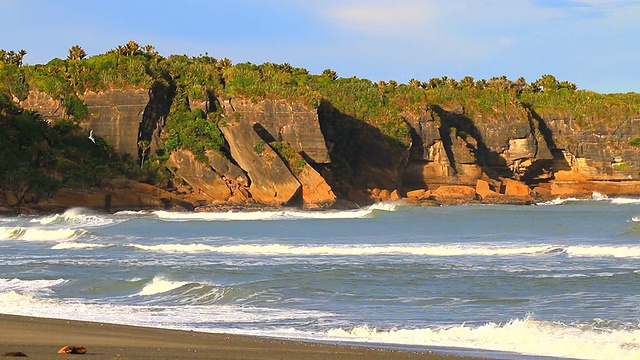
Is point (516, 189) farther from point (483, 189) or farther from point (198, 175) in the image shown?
point (198, 175)

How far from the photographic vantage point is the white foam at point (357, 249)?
2542cm

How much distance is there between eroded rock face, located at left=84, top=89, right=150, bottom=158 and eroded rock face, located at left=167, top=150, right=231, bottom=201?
104 inches

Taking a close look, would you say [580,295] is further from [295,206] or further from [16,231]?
[295,206]

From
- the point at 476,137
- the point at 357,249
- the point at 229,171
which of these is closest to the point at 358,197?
the point at 229,171

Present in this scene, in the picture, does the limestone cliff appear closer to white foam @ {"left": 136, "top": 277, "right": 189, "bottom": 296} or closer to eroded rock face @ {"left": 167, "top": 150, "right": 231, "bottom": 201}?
eroded rock face @ {"left": 167, "top": 150, "right": 231, "bottom": 201}

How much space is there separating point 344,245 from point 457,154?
3644 cm

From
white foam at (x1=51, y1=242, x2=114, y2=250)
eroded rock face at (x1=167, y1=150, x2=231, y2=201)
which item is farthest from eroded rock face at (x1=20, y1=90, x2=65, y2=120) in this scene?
white foam at (x1=51, y1=242, x2=114, y2=250)

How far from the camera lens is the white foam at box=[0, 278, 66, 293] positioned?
57.0 feet

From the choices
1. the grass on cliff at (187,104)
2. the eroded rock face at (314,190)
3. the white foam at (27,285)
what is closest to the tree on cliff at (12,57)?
the grass on cliff at (187,104)

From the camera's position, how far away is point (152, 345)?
9906mm

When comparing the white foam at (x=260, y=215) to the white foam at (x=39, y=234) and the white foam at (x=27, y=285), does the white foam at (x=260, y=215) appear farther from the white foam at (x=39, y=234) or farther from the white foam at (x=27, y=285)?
the white foam at (x=27, y=285)

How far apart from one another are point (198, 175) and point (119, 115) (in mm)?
6530

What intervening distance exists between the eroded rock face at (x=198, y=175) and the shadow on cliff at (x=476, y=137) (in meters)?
19.9

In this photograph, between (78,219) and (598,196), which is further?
(598,196)
